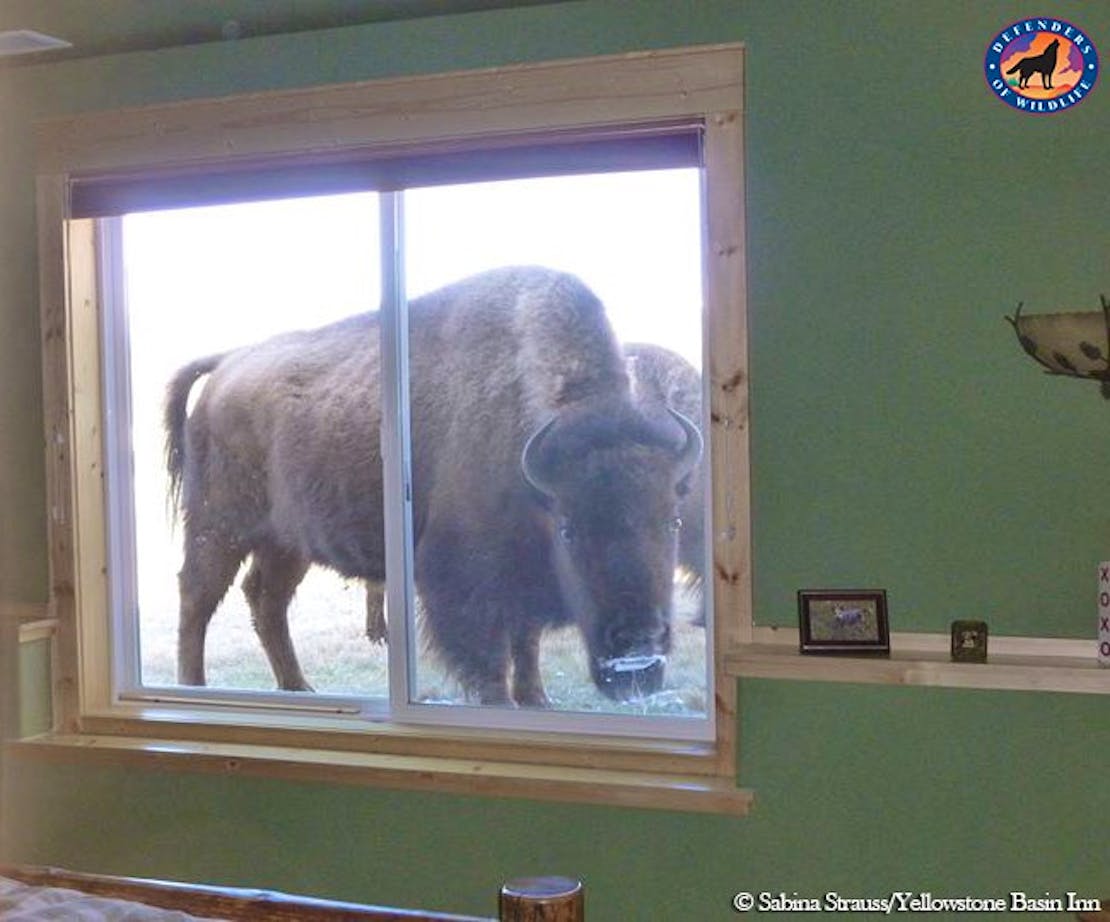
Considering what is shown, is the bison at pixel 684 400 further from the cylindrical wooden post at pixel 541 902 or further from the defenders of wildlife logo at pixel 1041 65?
the cylindrical wooden post at pixel 541 902

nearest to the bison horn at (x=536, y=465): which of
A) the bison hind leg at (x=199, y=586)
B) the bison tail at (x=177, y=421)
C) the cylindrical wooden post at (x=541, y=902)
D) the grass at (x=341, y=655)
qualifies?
the grass at (x=341, y=655)

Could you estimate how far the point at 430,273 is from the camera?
3436 mm

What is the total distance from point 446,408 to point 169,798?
136 centimetres

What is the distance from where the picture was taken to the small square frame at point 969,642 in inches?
109

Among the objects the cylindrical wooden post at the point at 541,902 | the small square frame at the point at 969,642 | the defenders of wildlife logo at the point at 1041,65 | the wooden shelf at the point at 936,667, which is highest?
the defenders of wildlife logo at the point at 1041,65

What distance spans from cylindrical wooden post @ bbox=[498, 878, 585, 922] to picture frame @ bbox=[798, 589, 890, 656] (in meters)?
1.26

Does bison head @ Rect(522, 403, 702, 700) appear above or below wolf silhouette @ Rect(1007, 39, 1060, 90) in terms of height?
below

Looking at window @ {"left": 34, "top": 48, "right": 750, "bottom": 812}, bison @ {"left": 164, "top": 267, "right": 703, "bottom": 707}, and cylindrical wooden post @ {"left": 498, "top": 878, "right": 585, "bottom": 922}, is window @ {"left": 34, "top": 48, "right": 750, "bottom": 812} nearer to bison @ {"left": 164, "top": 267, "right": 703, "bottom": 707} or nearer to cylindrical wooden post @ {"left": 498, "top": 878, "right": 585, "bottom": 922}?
bison @ {"left": 164, "top": 267, "right": 703, "bottom": 707}

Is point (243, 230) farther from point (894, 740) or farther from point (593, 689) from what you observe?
point (894, 740)

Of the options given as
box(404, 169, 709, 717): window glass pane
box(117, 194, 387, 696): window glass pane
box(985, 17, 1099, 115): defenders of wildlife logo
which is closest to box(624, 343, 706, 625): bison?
box(404, 169, 709, 717): window glass pane

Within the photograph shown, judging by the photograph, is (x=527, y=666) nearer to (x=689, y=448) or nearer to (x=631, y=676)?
(x=631, y=676)

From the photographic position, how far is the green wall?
2746mm

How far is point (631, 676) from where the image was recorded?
10.7ft

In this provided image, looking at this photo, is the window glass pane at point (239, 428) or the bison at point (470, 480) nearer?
the bison at point (470, 480)
